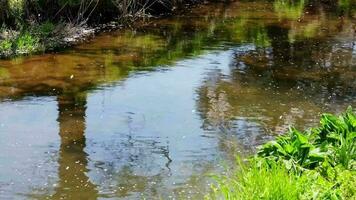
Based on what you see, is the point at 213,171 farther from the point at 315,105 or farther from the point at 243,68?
the point at 243,68

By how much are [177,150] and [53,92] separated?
3.47 m

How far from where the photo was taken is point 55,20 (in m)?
15.1

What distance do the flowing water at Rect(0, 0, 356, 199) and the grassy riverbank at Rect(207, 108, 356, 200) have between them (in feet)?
5.68

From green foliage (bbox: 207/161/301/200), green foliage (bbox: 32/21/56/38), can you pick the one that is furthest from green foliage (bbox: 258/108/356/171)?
green foliage (bbox: 32/21/56/38)

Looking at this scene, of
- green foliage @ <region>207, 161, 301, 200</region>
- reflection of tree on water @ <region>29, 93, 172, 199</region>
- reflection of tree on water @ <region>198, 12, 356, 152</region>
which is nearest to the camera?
green foliage @ <region>207, 161, 301, 200</region>

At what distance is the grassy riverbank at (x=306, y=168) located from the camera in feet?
13.4

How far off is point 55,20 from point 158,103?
6.42m

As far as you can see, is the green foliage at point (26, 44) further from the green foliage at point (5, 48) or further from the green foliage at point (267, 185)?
the green foliage at point (267, 185)

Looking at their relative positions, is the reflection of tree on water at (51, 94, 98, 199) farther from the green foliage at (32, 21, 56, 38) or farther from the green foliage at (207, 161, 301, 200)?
the green foliage at (32, 21, 56, 38)

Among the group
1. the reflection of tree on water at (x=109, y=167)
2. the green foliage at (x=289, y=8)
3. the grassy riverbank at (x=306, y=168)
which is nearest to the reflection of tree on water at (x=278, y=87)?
the reflection of tree on water at (x=109, y=167)

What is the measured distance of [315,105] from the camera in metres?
9.62

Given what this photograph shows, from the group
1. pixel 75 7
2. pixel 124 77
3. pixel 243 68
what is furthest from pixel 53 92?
pixel 75 7

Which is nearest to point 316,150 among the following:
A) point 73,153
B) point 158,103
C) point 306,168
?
point 306,168

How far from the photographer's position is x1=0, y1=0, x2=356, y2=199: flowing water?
22.8ft
